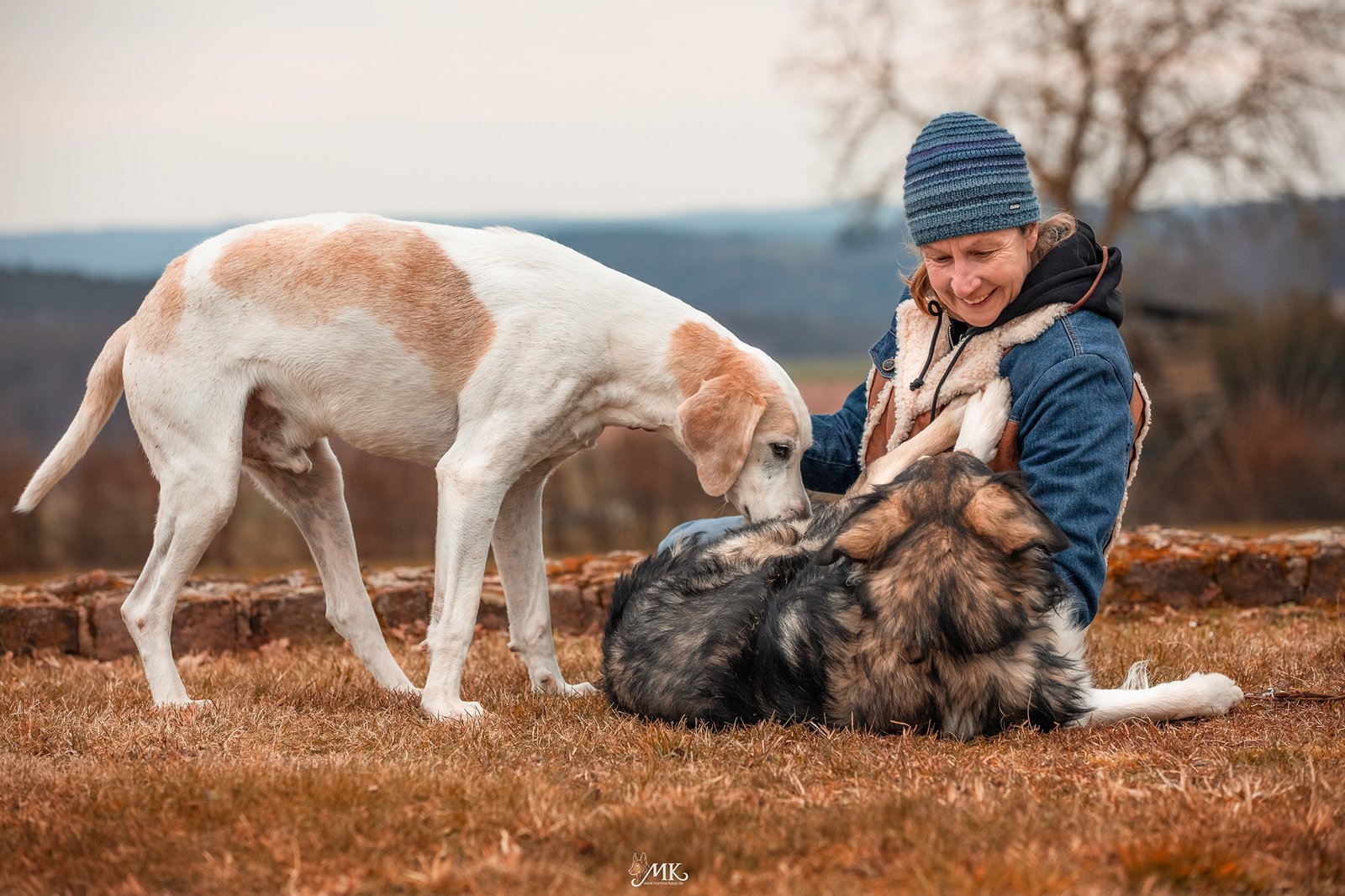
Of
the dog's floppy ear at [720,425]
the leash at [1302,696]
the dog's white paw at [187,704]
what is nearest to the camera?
the leash at [1302,696]

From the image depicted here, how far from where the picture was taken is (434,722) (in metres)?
4.79

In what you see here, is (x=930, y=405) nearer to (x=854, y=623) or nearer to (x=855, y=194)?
(x=854, y=623)

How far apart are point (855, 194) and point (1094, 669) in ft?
65.4

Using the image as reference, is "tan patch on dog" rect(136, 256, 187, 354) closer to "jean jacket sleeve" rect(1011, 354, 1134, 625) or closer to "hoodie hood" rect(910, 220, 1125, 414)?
"hoodie hood" rect(910, 220, 1125, 414)

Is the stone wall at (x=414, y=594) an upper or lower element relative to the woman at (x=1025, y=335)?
lower

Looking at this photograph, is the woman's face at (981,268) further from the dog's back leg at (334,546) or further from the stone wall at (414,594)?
the stone wall at (414,594)

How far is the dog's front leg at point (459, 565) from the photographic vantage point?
498cm

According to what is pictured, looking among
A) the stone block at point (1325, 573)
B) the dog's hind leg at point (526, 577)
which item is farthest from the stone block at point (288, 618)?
the stone block at point (1325, 573)

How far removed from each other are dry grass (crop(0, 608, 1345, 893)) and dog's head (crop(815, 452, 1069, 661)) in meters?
0.41

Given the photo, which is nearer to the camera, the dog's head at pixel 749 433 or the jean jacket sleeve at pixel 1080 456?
the jean jacket sleeve at pixel 1080 456

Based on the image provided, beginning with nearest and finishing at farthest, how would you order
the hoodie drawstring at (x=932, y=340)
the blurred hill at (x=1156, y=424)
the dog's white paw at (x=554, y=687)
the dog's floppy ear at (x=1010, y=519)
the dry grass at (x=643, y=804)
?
the dry grass at (x=643, y=804), the dog's floppy ear at (x=1010, y=519), the hoodie drawstring at (x=932, y=340), the dog's white paw at (x=554, y=687), the blurred hill at (x=1156, y=424)

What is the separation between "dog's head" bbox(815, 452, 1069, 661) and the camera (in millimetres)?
3883

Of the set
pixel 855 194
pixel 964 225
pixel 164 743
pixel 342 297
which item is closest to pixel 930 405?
pixel 964 225

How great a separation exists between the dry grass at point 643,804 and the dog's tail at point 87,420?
40.1 inches
